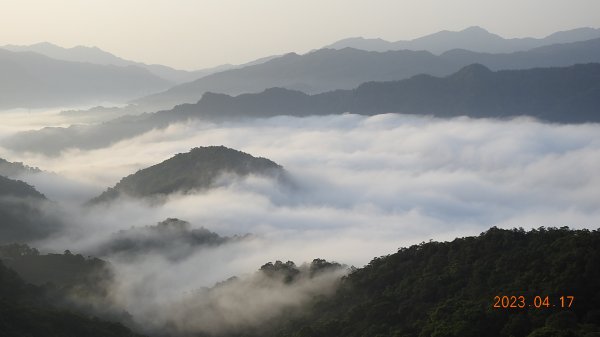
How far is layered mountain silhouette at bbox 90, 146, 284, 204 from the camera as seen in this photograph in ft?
537

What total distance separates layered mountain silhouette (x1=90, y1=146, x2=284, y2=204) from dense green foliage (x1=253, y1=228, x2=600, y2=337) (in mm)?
97173

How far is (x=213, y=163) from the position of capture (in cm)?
17200

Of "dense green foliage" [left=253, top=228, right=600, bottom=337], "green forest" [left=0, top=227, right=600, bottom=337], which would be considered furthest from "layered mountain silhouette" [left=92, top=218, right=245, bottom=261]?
"dense green foliage" [left=253, top=228, right=600, bottom=337]

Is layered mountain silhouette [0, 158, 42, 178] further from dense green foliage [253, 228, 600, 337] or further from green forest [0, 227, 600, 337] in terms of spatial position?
dense green foliage [253, 228, 600, 337]

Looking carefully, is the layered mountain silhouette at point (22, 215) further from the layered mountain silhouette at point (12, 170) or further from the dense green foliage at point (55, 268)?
the layered mountain silhouette at point (12, 170)

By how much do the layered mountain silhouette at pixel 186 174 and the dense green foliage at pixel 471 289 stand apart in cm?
9717

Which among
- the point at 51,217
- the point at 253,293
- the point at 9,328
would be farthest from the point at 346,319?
the point at 51,217

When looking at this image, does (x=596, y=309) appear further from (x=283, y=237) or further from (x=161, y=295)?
(x=283, y=237)

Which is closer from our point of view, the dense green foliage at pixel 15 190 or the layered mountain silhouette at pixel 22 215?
the layered mountain silhouette at pixel 22 215

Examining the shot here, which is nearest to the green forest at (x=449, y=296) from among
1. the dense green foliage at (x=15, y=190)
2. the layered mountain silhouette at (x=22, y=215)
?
the layered mountain silhouette at (x=22, y=215)

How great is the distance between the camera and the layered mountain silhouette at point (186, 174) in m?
164

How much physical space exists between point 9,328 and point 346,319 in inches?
1253

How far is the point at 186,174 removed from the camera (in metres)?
169

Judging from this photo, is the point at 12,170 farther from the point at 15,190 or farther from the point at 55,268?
the point at 55,268
